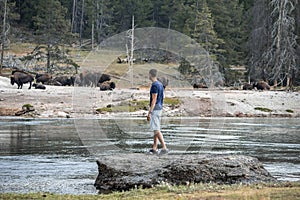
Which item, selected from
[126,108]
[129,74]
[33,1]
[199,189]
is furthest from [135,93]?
[33,1]

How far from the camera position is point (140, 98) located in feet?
132

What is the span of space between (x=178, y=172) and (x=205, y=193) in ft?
6.29

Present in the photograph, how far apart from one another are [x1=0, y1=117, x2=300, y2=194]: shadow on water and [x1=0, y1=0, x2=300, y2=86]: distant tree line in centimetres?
2487

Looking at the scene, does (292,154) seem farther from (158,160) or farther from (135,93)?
(135,93)

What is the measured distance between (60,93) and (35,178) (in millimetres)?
28397

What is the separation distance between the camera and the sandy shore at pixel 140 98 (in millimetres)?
36263

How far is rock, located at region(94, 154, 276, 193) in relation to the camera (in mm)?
12555

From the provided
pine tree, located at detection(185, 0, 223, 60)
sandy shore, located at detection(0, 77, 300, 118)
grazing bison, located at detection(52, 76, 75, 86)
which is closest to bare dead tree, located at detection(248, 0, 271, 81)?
pine tree, located at detection(185, 0, 223, 60)

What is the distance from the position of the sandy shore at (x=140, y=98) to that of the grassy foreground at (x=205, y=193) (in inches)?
939

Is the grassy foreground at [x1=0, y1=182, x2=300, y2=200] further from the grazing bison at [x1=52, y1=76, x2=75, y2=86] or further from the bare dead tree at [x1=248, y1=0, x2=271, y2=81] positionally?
the bare dead tree at [x1=248, y1=0, x2=271, y2=81]

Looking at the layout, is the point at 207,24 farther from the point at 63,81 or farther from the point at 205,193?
the point at 205,193

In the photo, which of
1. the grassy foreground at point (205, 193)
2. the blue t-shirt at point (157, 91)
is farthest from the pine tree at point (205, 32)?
the grassy foreground at point (205, 193)

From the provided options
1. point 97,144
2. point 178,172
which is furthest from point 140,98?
point 178,172

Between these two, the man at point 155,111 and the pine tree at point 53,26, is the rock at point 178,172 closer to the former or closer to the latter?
the man at point 155,111
